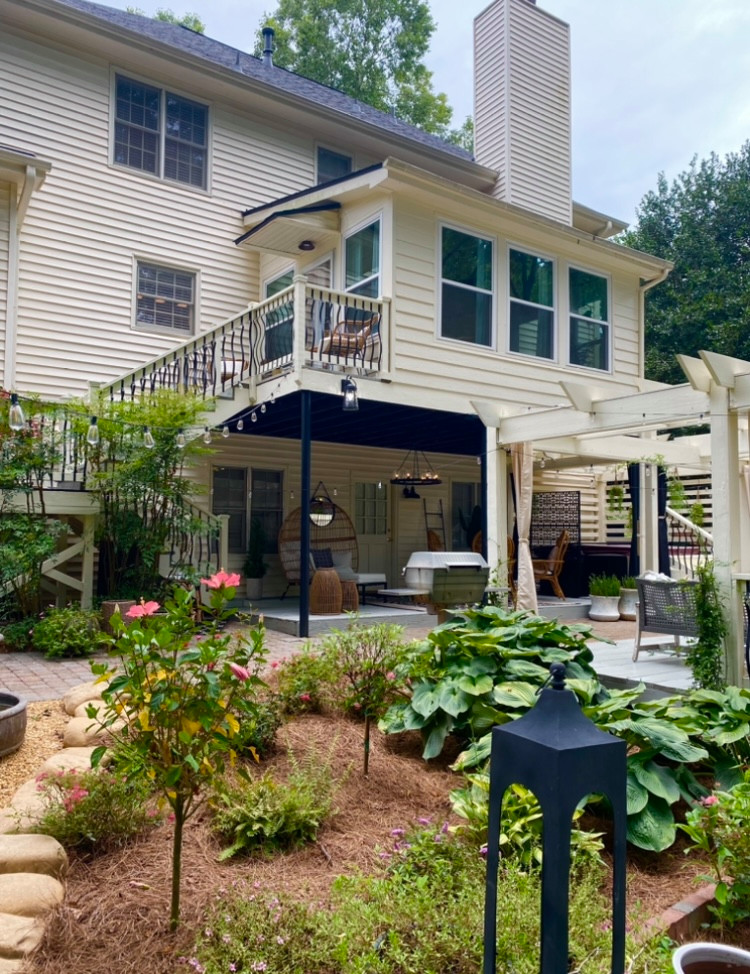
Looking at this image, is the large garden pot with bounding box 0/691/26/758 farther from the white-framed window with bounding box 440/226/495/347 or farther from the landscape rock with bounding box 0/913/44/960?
the white-framed window with bounding box 440/226/495/347

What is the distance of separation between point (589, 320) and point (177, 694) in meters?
11.0

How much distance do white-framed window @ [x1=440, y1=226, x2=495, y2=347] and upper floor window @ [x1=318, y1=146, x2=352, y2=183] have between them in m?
3.52

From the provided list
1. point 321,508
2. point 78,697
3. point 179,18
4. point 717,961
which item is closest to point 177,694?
point 717,961

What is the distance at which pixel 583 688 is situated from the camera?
12.8ft

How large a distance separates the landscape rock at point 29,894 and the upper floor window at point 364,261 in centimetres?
843

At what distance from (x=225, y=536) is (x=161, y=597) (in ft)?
4.21

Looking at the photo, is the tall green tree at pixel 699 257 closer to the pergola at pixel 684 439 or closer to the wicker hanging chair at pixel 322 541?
the pergola at pixel 684 439

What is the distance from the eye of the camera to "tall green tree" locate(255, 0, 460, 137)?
24219 millimetres

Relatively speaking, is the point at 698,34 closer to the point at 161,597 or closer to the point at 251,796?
the point at 161,597

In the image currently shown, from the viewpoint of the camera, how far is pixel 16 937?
2.25 metres

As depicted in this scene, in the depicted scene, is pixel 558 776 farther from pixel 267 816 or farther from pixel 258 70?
pixel 258 70

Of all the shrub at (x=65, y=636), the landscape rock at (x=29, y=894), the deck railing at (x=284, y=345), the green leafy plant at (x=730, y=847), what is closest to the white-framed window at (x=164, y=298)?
the deck railing at (x=284, y=345)

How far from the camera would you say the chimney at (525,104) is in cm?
1319

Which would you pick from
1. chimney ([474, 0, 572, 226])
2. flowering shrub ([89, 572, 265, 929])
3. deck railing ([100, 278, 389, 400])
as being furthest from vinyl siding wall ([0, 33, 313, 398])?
flowering shrub ([89, 572, 265, 929])
